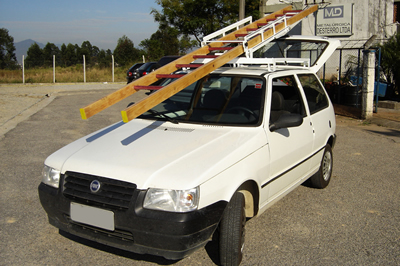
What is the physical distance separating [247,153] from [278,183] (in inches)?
29.0

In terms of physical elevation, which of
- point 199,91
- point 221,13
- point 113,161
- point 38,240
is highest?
point 221,13

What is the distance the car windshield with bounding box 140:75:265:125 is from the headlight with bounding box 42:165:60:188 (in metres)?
1.30

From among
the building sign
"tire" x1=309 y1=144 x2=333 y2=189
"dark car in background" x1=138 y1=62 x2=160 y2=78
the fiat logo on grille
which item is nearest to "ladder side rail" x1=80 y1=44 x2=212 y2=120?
the fiat logo on grille

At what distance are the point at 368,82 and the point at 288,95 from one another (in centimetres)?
724

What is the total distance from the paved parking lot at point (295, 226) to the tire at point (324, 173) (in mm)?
116

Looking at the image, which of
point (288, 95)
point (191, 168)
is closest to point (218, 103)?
point (288, 95)

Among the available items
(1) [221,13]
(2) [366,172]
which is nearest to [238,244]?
(2) [366,172]

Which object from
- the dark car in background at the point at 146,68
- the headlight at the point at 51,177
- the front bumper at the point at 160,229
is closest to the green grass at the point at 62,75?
the dark car in background at the point at 146,68

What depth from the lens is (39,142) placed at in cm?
806

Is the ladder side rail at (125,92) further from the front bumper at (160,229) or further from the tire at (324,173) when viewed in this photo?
the tire at (324,173)

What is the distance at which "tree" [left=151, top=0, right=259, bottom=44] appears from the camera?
1104 inches

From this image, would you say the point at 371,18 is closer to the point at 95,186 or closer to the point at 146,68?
the point at 146,68

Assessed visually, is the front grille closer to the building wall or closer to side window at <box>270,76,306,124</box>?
side window at <box>270,76,306,124</box>

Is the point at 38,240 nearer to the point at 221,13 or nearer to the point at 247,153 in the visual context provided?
the point at 247,153
